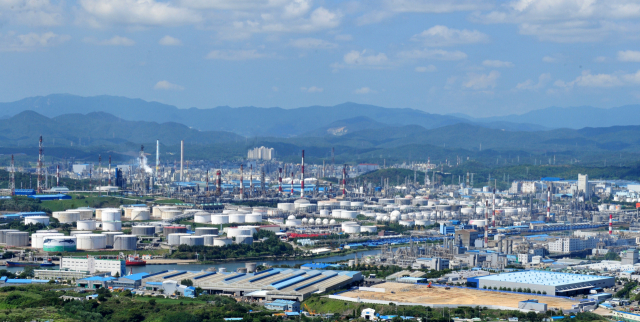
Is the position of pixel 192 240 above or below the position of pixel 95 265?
above

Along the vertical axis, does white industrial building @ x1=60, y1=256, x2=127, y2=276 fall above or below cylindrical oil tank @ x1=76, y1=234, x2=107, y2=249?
below

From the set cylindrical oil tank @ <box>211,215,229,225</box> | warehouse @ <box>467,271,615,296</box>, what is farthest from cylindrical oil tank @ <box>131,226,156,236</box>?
warehouse @ <box>467,271,615,296</box>

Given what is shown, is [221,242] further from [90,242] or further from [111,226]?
[111,226]

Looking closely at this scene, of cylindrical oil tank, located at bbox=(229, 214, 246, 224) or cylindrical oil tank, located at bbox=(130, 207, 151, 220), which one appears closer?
cylindrical oil tank, located at bbox=(229, 214, 246, 224)

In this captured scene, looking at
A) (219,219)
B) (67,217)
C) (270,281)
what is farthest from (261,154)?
(270,281)

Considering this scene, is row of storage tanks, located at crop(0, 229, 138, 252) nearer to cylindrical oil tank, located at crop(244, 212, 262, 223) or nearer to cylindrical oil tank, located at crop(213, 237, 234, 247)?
cylindrical oil tank, located at crop(213, 237, 234, 247)

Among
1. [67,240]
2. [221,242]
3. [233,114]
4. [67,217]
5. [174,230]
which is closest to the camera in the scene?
[67,240]

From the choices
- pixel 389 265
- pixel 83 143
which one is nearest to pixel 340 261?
pixel 389 265
